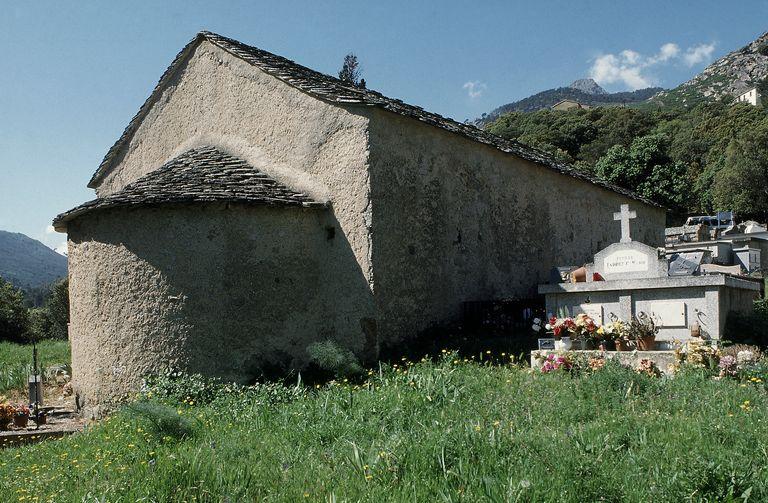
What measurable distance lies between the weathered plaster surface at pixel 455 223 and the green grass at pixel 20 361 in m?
8.91

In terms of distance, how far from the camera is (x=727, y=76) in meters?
132

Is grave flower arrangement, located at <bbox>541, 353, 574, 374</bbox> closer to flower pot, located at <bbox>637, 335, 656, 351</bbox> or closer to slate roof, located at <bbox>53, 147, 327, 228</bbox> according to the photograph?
flower pot, located at <bbox>637, 335, 656, 351</bbox>

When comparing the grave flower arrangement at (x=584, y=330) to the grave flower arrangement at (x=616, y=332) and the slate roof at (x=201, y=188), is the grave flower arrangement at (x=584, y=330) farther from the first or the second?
the slate roof at (x=201, y=188)

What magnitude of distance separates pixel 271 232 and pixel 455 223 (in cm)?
442

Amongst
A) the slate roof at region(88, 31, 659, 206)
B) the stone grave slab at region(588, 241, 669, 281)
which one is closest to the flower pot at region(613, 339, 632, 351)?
the stone grave slab at region(588, 241, 669, 281)

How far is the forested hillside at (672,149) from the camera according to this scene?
4050cm

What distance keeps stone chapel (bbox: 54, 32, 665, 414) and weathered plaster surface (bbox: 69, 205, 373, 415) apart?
2 centimetres

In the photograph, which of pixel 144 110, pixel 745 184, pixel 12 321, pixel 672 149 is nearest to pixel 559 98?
pixel 672 149

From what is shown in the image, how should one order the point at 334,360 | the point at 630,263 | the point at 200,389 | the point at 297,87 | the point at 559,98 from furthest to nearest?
the point at 559,98
the point at 297,87
the point at 630,263
the point at 334,360
the point at 200,389

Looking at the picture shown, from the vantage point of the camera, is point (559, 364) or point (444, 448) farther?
point (559, 364)

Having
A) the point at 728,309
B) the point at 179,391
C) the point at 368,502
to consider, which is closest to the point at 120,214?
the point at 179,391

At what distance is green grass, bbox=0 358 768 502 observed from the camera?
16.0 feet

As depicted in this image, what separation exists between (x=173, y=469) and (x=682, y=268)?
868cm

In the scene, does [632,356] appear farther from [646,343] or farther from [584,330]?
[584,330]
